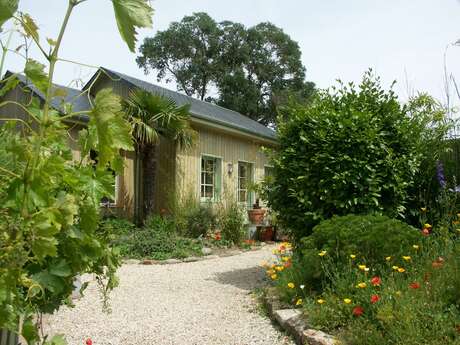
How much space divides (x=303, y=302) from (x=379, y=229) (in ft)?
3.36

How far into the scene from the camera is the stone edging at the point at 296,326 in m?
3.21

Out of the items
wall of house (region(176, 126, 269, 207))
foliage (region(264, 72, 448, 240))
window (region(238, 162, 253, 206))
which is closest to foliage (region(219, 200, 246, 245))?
wall of house (region(176, 126, 269, 207))

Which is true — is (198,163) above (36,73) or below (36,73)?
above

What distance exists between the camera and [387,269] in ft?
13.7

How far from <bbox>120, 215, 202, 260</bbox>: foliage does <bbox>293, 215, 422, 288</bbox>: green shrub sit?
3.76m

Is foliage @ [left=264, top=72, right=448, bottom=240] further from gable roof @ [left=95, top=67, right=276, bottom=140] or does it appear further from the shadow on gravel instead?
gable roof @ [left=95, top=67, right=276, bottom=140]

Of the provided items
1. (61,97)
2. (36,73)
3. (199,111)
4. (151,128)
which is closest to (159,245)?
(151,128)

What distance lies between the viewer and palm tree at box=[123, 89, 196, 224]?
9852 mm

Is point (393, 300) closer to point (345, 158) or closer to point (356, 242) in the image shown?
point (356, 242)

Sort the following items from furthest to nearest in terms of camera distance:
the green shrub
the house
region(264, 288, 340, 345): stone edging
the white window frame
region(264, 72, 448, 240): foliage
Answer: the white window frame, the house, region(264, 72, 448, 240): foliage, the green shrub, region(264, 288, 340, 345): stone edging

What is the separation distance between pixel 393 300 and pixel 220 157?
9.23 metres

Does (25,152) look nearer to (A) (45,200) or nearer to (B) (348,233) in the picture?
(A) (45,200)

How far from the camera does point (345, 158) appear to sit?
527 centimetres

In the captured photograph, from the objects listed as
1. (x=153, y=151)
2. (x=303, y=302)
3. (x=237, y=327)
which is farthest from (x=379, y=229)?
(x=153, y=151)
